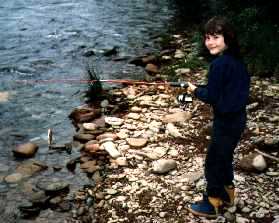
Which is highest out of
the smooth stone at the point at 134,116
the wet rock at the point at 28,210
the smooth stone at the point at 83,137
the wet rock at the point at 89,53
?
the wet rock at the point at 89,53

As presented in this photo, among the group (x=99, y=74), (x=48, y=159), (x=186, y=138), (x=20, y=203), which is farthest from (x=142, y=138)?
(x=99, y=74)

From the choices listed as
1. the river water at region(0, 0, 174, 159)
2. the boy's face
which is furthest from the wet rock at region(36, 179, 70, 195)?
the boy's face

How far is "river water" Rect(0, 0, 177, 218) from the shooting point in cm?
804

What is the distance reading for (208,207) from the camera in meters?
5.04

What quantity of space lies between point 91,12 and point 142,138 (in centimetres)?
1039

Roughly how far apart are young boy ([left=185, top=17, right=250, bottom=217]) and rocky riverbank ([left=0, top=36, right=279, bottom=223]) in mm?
832

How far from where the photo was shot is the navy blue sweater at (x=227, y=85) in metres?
4.21

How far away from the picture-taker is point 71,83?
9.98 meters

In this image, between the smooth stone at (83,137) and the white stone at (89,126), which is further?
the white stone at (89,126)

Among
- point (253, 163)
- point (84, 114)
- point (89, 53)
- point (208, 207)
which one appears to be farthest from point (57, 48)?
point (208, 207)

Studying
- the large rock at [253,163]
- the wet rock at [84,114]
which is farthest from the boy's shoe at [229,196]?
the wet rock at [84,114]

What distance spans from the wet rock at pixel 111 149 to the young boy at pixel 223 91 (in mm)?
2113

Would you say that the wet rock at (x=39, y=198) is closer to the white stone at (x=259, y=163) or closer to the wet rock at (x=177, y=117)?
the wet rock at (x=177, y=117)

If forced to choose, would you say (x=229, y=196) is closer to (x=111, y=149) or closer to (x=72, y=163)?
A: (x=111, y=149)
